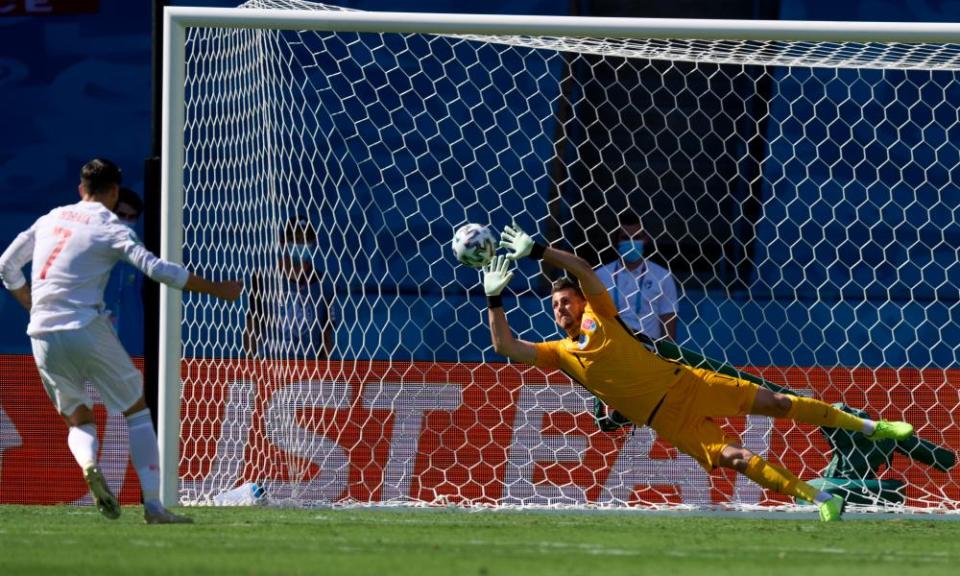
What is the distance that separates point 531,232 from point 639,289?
90.9 inches

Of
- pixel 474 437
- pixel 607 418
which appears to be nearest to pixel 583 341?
pixel 607 418

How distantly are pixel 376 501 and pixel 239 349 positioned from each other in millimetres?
1558

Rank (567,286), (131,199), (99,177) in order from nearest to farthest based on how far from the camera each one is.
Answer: (99,177) < (567,286) < (131,199)

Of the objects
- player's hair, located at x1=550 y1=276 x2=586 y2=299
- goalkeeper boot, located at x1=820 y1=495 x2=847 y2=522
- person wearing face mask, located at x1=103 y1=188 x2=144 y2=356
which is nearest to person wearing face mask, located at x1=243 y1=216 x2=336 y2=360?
player's hair, located at x1=550 y1=276 x2=586 y2=299

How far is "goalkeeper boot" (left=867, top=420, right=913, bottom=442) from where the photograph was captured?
9078 millimetres

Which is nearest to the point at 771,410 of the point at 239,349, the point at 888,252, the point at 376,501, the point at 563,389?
the point at 563,389

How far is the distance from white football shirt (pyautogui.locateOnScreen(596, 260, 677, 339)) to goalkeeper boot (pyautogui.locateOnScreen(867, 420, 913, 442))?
2014 millimetres

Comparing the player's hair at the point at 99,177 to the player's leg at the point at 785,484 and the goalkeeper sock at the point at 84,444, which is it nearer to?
the goalkeeper sock at the point at 84,444

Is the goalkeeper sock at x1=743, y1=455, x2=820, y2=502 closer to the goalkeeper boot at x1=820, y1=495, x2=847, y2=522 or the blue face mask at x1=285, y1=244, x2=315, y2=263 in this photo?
the goalkeeper boot at x1=820, y1=495, x2=847, y2=522

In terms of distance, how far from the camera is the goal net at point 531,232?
998 cm

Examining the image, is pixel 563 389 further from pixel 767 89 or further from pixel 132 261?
Result: pixel 767 89

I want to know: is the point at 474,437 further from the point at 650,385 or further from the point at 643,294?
the point at 643,294

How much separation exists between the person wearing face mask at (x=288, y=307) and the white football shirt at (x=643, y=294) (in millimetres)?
2003

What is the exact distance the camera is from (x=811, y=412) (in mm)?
9094
